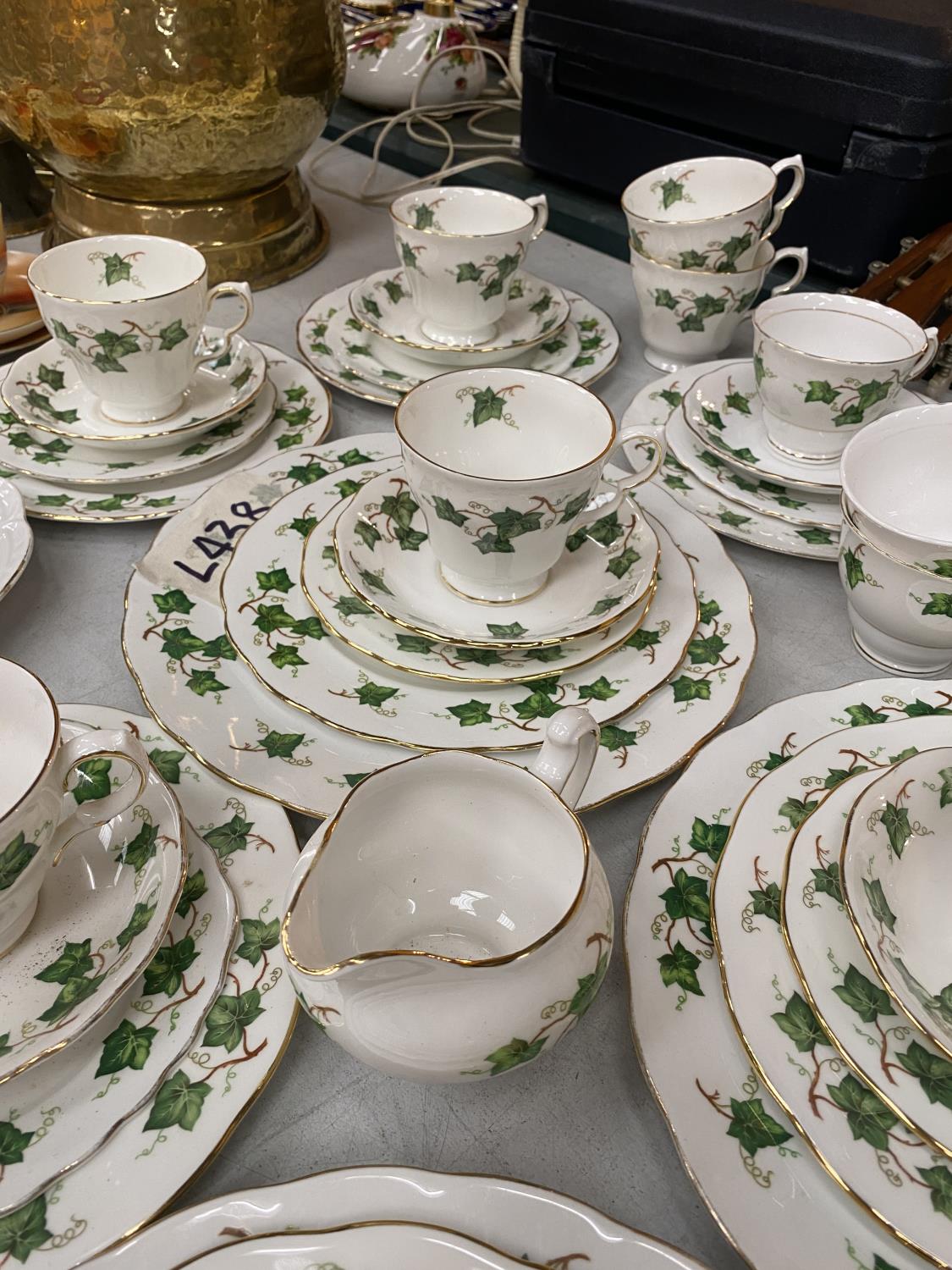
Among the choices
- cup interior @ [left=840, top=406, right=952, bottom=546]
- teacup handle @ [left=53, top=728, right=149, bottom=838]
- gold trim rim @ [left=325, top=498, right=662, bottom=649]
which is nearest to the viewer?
teacup handle @ [left=53, top=728, right=149, bottom=838]

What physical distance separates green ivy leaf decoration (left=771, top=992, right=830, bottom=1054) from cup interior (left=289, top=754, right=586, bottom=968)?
10 cm

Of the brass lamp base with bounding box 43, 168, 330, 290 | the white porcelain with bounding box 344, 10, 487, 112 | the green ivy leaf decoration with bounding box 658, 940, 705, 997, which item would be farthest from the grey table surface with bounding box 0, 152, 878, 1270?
the white porcelain with bounding box 344, 10, 487, 112

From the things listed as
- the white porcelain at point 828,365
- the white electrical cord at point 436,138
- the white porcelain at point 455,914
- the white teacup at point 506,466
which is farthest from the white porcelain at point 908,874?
the white electrical cord at point 436,138

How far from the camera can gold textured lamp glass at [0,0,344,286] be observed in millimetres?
786

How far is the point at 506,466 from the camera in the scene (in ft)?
2.17

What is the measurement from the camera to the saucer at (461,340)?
0.83 m

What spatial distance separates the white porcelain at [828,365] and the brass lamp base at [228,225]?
0.52m

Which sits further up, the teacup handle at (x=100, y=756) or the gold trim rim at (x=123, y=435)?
the teacup handle at (x=100, y=756)

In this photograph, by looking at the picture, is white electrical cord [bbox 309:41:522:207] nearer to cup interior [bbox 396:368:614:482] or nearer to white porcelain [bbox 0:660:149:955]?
cup interior [bbox 396:368:614:482]

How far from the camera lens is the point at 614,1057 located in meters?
0.42

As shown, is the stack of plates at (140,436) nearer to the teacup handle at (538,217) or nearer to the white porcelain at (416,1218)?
the teacup handle at (538,217)

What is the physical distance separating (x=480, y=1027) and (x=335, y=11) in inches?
35.9

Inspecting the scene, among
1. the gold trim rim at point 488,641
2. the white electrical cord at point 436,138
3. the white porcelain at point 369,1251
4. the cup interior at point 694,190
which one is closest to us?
the white porcelain at point 369,1251

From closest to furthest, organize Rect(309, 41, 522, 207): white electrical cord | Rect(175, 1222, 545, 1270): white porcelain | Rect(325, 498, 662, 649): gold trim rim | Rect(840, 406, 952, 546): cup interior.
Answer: Rect(175, 1222, 545, 1270): white porcelain
Rect(325, 498, 662, 649): gold trim rim
Rect(840, 406, 952, 546): cup interior
Rect(309, 41, 522, 207): white electrical cord
